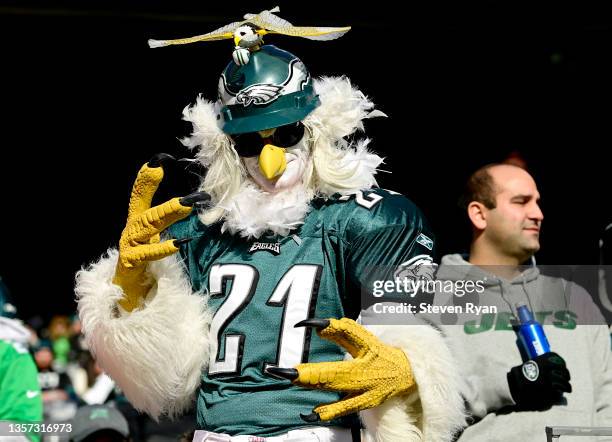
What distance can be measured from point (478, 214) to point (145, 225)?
137 centimetres

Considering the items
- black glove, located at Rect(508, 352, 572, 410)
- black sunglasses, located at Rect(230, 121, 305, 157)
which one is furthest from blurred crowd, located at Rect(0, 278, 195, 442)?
black glove, located at Rect(508, 352, 572, 410)

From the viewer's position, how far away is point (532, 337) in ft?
10.8

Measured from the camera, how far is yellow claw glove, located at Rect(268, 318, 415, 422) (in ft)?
8.27

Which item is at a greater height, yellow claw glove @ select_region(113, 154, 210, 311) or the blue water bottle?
yellow claw glove @ select_region(113, 154, 210, 311)

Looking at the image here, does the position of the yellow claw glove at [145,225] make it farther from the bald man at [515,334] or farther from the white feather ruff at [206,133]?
the bald man at [515,334]

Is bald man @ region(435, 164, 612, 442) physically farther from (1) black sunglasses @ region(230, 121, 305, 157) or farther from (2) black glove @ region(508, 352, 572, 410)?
(1) black sunglasses @ region(230, 121, 305, 157)

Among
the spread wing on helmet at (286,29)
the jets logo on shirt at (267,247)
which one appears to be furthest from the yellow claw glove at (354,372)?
the spread wing on helmet at (286,29)

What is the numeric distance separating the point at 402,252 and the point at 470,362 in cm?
63

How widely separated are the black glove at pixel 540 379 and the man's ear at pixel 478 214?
0.61 meters

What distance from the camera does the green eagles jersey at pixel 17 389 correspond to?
352 cm

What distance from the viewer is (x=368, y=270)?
286 centimetres

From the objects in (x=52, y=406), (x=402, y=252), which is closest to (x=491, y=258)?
(x=402, y=252)

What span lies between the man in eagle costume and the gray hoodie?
42 centimetres

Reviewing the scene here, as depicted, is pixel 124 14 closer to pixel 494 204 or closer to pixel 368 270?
pixel 494 204
